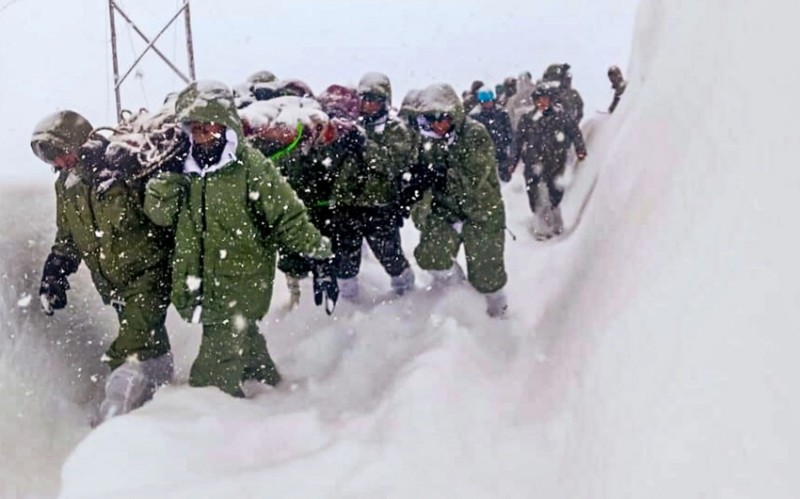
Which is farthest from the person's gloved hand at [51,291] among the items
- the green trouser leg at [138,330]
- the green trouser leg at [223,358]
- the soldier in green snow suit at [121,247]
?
the green trouser leg at [223,358]

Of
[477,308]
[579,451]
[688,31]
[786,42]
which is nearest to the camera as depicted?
[786,42]

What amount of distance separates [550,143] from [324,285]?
356cm

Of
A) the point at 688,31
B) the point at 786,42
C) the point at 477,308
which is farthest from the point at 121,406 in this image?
the point at 688,31

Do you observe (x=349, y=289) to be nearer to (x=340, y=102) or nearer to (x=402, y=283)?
(x=402, y=283)

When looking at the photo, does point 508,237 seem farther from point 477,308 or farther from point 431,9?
point 431,9

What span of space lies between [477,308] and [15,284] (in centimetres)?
312

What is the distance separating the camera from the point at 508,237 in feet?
25.0

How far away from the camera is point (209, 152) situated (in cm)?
365

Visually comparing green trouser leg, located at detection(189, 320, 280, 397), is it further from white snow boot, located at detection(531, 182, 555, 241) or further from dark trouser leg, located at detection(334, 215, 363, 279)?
white snow boot, located at detection(531, 182, 555, 241)

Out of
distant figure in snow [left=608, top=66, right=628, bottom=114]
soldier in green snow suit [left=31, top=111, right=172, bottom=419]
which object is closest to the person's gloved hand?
soldier in green snow suit [left=31, top=111, right=172, bottom=419]

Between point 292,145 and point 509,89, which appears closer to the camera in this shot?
point 292,145

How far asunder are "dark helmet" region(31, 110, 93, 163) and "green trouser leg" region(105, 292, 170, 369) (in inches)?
32.6

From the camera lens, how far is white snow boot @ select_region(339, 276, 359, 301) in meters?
5.46

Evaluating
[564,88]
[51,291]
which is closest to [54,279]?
[51,291]
